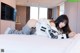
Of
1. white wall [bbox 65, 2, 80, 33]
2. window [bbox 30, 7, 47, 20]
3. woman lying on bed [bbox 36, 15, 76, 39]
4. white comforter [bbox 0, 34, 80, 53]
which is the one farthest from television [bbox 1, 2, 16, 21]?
window [bbox 30, 7, 47, 20]

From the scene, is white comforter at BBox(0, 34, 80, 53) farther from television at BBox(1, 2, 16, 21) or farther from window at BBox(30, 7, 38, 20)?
window at BBox(30, 7, 38, 20)

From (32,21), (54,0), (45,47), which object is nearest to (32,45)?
(45,47)

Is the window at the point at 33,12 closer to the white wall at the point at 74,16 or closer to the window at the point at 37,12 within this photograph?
the window at the point at 37,12

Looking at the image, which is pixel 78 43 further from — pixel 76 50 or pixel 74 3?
pixel 74 3

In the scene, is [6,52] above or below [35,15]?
below

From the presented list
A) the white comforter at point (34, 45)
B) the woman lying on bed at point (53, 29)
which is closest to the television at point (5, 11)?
the woman lying on bed at point (53, 29)

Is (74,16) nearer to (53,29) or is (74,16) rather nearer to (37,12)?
(37,12)

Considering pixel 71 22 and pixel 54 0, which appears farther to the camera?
pixel 54 0

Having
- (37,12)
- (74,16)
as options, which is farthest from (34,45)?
(37,12)

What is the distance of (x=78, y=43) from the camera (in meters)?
1.32

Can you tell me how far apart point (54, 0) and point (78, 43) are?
Answer: 765 cm

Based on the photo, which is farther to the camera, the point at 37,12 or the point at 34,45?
the point at 37,12

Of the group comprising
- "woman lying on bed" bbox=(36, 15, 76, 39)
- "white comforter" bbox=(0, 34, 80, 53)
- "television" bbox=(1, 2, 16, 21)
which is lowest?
"white comforter" bbox=(0, 34, 80, 53)

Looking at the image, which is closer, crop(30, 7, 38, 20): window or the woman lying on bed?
the woman lying on bed
